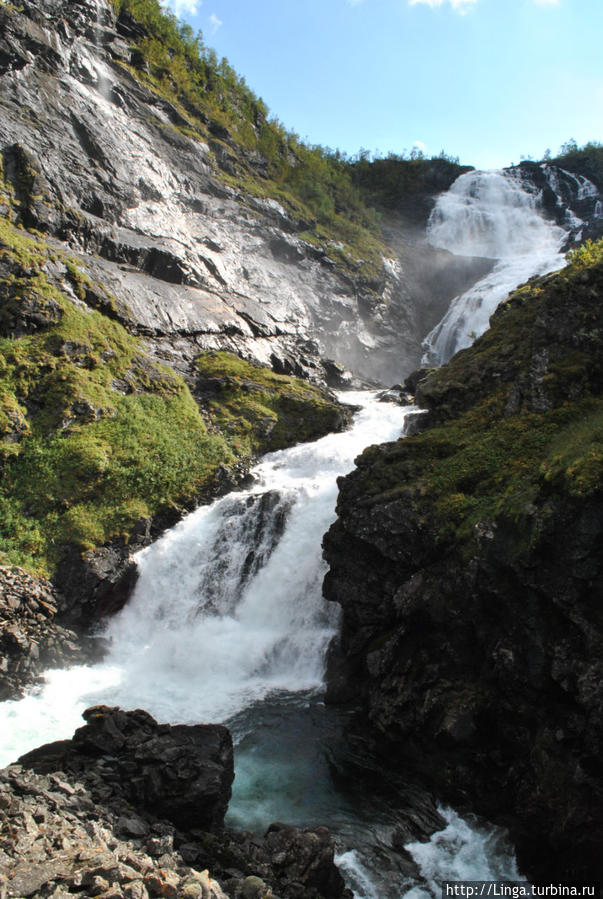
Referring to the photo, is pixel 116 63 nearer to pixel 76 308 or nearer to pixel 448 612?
pixel 76 308

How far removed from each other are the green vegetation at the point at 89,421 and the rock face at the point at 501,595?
9.74m

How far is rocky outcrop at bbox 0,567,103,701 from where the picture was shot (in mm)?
15906

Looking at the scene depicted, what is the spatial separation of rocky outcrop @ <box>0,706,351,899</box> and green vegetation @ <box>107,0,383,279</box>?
166ft

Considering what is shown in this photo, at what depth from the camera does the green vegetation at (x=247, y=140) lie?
54094 millimetres

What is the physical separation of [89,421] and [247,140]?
170 ft

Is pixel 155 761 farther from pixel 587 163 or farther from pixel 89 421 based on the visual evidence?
pixel 587 163

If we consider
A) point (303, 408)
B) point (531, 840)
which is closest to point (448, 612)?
point (531, 840)

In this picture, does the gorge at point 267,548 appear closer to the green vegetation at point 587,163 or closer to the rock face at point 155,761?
the rock face at point 155,761

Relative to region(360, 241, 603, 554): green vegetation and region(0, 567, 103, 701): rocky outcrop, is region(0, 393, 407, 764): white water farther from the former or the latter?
region(360, 241, 603, 554): green vegetation

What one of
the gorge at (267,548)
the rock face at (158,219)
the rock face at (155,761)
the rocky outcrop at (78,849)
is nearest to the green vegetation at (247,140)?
the rock face at (158,219)

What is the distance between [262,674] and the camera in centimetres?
1708

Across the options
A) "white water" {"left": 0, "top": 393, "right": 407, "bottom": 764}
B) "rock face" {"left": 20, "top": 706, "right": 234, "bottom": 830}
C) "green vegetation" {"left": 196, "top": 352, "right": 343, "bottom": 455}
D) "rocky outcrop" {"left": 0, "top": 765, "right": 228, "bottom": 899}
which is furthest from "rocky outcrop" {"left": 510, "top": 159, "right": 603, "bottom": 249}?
"rocky outcrop" {"left": 0, "top": 765, "right": 228, "bottom": 899}

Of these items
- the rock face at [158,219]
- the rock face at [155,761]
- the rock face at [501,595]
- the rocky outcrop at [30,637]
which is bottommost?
the rocky outcrop at [30,637]

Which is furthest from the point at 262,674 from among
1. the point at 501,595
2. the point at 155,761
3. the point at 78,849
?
the point at 78,849
